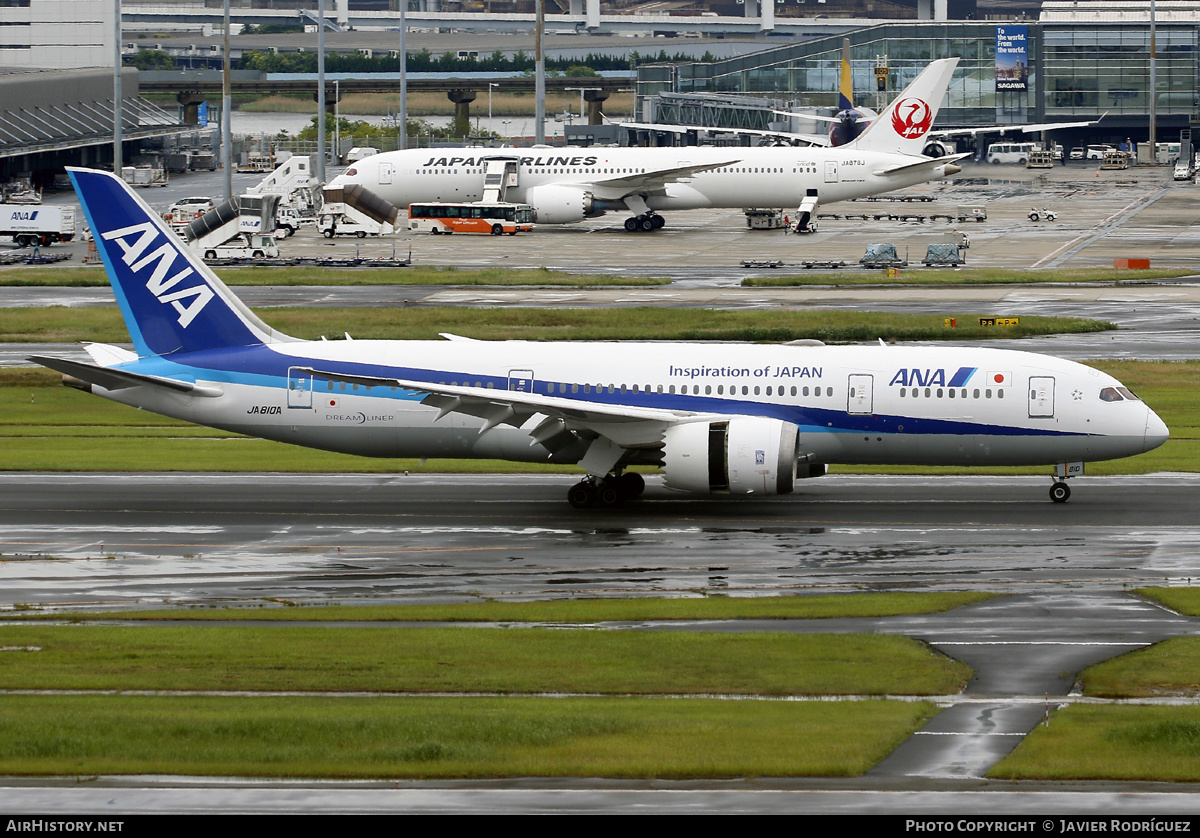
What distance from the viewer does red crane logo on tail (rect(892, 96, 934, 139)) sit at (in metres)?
116

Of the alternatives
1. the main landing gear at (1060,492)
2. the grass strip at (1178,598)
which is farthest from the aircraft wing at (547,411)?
the grass strip at (1178,598)

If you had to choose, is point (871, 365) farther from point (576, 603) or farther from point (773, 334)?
point (773, 334)

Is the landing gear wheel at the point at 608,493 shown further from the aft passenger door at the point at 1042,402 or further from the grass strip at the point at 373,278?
the grass strip at the point at 373,278

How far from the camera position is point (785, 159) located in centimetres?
11694

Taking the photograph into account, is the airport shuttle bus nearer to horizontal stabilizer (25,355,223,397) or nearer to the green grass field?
horizontal stabilizer (25,355,223,397)

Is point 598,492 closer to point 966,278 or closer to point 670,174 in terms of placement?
point 966,278

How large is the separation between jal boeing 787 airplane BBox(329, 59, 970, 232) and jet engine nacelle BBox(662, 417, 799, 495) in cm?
7921

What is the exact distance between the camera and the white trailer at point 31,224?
107562mm

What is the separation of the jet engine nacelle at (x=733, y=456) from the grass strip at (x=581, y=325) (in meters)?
29.8

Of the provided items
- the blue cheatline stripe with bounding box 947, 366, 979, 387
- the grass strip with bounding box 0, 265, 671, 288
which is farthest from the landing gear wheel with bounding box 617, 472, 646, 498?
the grass strip with bounding box 0, 265, 671, 288

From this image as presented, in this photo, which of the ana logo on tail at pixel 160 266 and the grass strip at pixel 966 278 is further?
the grass strip at pixel 966 278

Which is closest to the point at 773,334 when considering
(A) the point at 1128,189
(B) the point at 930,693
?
(B) the point at 930,693

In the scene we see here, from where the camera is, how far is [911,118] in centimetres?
11688

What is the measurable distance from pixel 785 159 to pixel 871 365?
7933 centimetres
